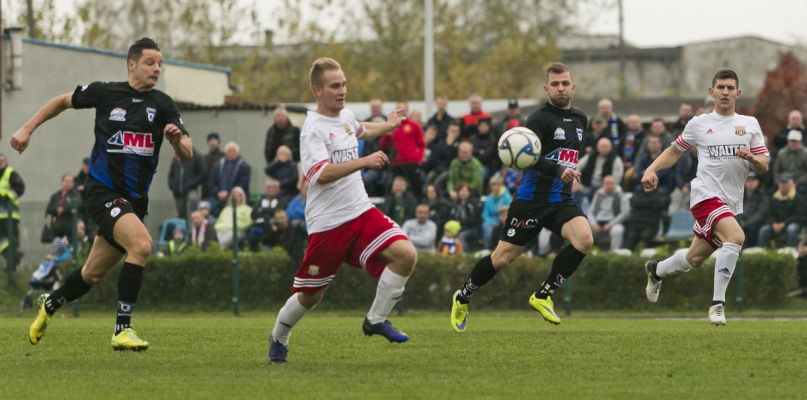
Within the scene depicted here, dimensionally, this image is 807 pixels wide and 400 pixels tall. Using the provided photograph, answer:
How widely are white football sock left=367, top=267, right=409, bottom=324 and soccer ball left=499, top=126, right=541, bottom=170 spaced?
2.28 m

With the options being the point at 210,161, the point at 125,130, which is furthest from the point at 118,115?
the point at 210,161

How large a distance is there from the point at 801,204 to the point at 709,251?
6369mm

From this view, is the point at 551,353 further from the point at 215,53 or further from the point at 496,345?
the point at 215,53

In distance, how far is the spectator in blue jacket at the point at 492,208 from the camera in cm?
1667

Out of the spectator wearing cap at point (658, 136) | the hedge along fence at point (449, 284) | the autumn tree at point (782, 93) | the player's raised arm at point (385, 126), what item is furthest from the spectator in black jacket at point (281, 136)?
the autumn tree at point (782, 93)

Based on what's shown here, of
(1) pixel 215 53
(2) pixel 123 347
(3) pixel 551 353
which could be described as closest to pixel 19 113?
(2) pixel 123 347

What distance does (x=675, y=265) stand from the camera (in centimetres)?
1059

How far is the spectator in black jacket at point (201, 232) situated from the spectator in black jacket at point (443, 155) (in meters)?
4.05

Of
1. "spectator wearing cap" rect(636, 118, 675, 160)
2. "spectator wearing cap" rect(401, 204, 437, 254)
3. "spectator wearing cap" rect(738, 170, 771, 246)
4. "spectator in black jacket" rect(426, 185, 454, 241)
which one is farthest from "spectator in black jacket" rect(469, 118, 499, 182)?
"spectator wearing cap" rect(738, 170, 771, 246)

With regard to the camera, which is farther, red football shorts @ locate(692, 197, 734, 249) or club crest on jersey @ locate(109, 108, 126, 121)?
red football shorts @ locate(692, 197, 734, 249)

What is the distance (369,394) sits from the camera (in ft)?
20.0

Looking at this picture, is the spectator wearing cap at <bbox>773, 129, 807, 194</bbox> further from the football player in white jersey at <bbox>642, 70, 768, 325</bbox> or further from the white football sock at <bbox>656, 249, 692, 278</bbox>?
the football player in white jersey at <bbox>642, 70, 768, 325</bbox>

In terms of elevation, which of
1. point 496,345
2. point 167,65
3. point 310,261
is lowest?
point 496,345

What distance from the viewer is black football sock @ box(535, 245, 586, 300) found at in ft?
31.8
